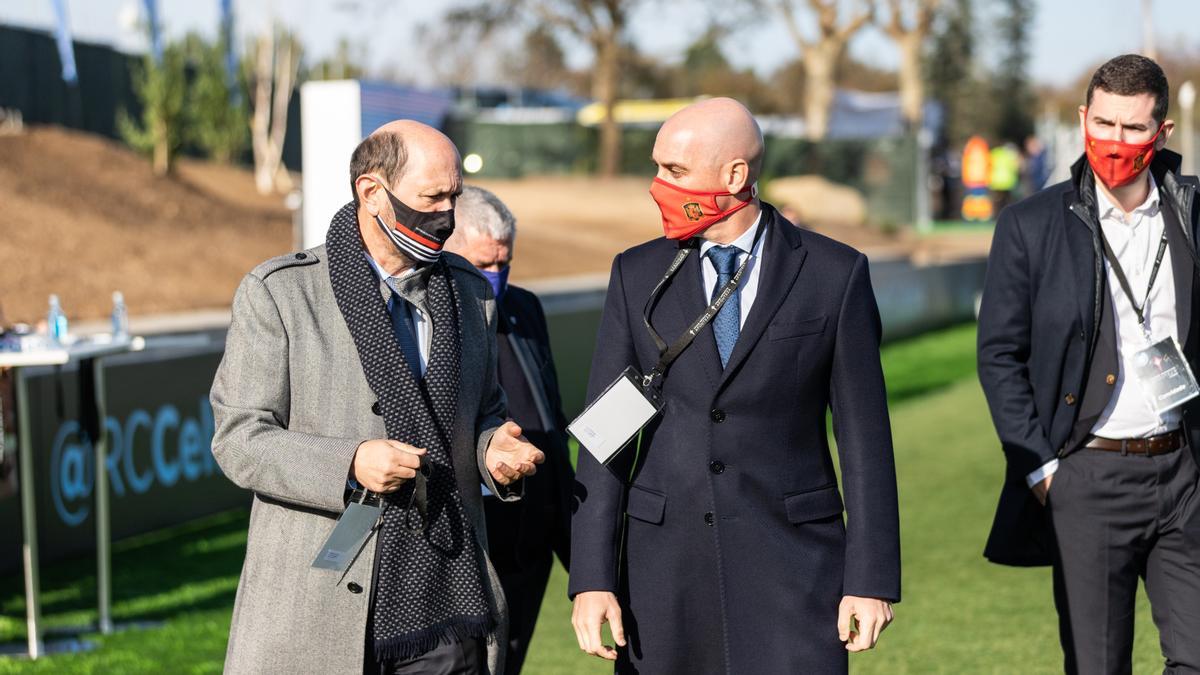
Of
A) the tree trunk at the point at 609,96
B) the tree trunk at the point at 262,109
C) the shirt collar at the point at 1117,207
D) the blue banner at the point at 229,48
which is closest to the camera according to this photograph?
the shirt collar at the point at 1117,207

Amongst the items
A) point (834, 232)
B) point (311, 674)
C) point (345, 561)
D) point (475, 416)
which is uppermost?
point (475, 416)

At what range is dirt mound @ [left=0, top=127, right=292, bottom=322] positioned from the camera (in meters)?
21.9

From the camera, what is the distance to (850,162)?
42219mm

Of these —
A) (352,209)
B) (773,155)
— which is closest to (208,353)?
(352,209)

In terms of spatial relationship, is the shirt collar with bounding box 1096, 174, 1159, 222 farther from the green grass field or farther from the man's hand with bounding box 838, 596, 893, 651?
the green grass field

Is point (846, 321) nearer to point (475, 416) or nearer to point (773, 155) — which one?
point (475, 416)

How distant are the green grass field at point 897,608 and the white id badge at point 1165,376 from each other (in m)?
2.55

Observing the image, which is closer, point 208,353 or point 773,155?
point 208,353

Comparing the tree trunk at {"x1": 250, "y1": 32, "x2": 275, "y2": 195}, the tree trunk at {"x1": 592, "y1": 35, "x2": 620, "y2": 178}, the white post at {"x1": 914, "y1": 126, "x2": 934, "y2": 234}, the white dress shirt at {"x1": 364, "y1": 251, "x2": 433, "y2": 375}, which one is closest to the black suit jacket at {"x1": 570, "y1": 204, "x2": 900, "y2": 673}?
the white dress shirt at {"x1": 364, "y1": 251, "x2": 433, "y2": 375}

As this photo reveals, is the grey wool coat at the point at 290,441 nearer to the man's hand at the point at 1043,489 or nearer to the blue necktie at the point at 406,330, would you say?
the blue necktie at the point at 406,330

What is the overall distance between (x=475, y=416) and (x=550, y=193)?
113ft

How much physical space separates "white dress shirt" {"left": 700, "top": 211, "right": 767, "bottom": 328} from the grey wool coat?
27.9 inches

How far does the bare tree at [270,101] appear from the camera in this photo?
36.9 m

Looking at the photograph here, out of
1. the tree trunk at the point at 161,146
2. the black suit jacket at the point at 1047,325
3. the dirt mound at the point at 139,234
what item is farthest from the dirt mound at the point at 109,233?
the black suit jacket at the point at 1047,325
